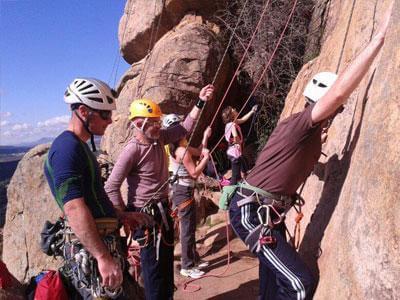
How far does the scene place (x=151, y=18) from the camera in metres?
11.1

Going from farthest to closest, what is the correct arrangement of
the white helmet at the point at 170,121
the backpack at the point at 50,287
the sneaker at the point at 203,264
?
the sneaker at the point at 203,264, the white helmet at the point at 170,121, the backpack at the point at 50,287

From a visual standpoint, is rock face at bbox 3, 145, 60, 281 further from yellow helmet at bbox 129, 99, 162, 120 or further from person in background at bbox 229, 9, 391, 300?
person in background at bbox 229, 9, 391, 300

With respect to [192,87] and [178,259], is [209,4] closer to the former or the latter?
[192,87]

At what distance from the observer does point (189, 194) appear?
6.00 meters

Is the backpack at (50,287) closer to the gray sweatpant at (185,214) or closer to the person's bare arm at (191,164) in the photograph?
the person's bare arm at (191,164)

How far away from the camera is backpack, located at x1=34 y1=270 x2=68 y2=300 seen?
2731 millimetres

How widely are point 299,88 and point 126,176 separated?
424cm

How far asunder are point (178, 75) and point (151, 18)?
2.50 metres

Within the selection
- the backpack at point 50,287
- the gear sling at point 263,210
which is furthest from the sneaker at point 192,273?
the backpack at point 50,287

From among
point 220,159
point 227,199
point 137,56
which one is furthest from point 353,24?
point 137,56

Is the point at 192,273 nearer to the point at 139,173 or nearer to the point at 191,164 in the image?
the point at 191,164

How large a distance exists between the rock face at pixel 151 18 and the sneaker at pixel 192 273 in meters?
7.46

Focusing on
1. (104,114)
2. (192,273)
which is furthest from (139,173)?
(192,273)

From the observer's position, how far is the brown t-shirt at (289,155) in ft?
9.20
